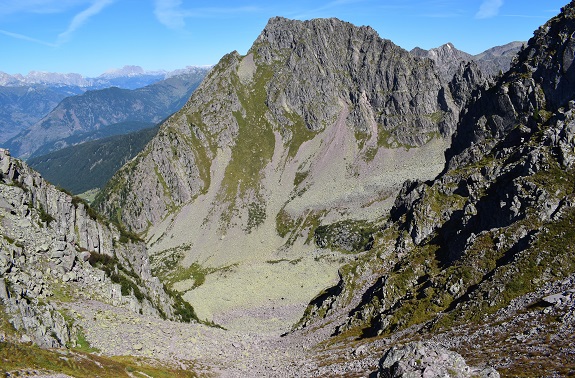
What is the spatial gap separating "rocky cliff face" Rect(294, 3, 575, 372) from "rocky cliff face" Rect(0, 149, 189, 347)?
34939 mm

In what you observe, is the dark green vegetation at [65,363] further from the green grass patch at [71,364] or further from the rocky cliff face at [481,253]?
the rocky cliff face at [481,253]

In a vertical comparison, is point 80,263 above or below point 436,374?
above

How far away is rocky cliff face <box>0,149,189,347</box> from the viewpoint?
42.8 m

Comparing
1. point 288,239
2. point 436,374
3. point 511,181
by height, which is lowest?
point 288,239

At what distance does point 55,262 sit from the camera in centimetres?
5603

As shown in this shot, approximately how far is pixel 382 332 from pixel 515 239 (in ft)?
72.3

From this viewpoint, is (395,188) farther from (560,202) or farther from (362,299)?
(560,202)

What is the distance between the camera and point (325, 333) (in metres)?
68.8

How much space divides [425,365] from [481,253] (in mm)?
36258

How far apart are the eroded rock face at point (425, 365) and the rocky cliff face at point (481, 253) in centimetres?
568

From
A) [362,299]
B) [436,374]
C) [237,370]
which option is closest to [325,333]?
[362,299]

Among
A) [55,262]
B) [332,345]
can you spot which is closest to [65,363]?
[55,262]

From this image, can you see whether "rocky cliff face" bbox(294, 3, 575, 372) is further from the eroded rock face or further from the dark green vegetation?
the dark green vegetation

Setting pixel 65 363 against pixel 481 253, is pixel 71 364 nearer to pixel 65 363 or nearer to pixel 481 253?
pixel 65 363
